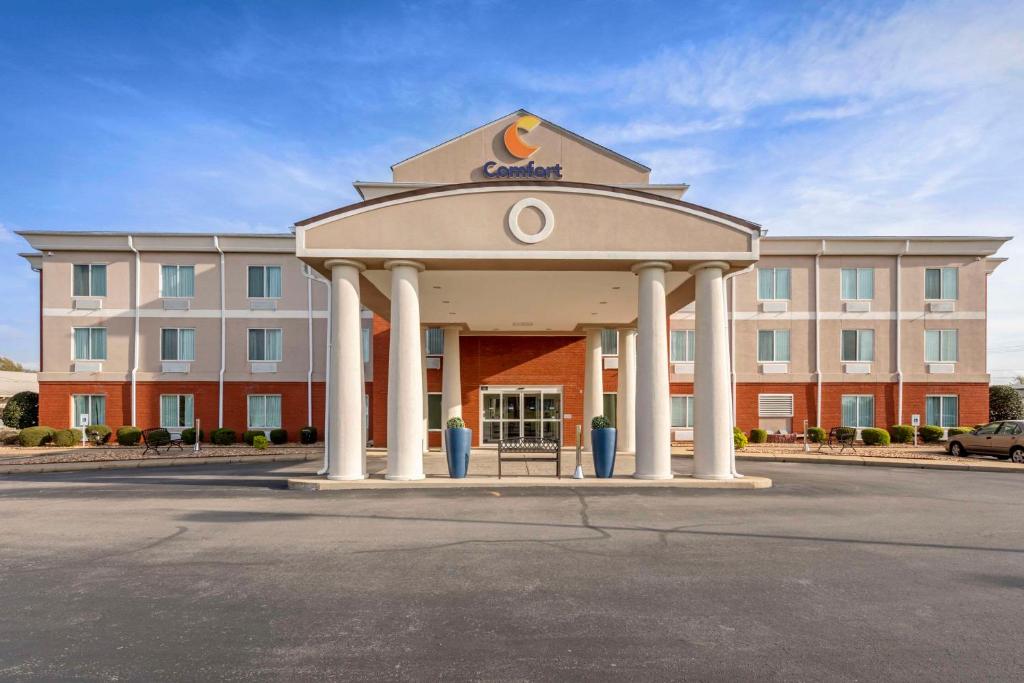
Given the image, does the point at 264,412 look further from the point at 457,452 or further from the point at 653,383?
the point at 653,383

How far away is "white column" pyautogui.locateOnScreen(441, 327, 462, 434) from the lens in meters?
22.6

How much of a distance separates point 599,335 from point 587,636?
18.6 meters

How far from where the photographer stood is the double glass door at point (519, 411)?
2480 centimetres

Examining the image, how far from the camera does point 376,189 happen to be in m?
22.8

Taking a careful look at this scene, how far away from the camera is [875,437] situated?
1012 inches

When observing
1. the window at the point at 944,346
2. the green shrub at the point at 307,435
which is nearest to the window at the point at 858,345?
the window at the point at 944,346

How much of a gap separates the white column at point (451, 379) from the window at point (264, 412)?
31.1ft

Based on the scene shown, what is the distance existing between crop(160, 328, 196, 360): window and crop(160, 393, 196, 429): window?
1783mm

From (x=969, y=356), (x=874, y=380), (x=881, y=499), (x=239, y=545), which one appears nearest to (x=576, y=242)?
(x=881, y=499)

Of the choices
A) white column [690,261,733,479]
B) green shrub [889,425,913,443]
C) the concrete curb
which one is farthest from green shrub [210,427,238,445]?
green shrub [889,425,913,443]

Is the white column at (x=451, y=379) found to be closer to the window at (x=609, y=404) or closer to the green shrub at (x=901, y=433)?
the window at (x=609, y=404)

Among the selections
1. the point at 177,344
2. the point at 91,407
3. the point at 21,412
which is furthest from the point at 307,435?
the point at 21,412

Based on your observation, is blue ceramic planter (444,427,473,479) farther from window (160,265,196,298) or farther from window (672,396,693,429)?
window (160,265,196,298)

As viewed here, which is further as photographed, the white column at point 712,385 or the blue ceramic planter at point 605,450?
the blue ceramic planter at point 605,450
